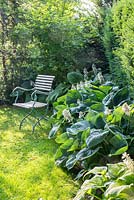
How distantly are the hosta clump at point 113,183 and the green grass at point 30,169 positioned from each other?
22.1 inches

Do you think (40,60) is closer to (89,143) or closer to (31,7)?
(31,7)

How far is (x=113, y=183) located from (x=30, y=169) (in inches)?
63.0

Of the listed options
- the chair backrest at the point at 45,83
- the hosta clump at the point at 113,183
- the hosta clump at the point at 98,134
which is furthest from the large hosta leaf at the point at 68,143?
the chair backrest at the point at 45,83

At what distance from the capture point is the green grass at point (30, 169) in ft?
10.3

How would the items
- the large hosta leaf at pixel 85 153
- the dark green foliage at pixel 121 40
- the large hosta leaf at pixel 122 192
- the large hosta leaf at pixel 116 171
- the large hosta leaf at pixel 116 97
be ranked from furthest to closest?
the large hosta leaf at pixel 116 97 < the dark green foliage at pixel 121 40 < the large hosta leaf at pixel 85 153 < the large hosta leaf at pixel 116 171 < the large hosta leaf at pixel 122 192

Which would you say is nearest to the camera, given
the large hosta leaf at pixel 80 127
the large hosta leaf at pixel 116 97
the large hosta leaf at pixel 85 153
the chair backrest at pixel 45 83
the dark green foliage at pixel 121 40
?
the large hosta leaf at pixel 85 153

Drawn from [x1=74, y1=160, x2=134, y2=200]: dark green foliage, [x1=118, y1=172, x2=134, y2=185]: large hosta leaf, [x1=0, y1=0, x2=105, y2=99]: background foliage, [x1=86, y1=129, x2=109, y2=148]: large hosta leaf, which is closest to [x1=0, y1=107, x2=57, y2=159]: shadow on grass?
[x1=0, y1=0, x2=105, y2=99]: background foliage

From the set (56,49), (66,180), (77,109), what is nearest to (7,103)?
(56,49)

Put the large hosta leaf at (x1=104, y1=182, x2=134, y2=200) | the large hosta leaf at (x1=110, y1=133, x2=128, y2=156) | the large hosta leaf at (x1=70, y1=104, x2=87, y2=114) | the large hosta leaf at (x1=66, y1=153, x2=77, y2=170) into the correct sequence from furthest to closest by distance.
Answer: the large hosta leaf at (x1=70, y1=104, x2=87, y2=114), the large hosta leaf at (x1=66, y1=153, x2=77, y2=170), the large hosta leaf at (x1=110, y1=133, x2=128, y2=156), the large hosta leaf at (x1=104, y1=182, x2=134, y2=200)

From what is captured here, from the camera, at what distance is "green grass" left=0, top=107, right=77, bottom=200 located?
10.3 feet

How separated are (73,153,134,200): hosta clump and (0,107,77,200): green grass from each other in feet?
1.84

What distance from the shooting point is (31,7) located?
670cm

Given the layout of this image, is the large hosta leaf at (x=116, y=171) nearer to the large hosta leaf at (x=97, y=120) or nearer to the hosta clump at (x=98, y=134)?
the hosta clump at (x=98, y=134)

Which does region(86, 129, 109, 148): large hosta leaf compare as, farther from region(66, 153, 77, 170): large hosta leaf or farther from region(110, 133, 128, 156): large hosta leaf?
region(66, 153, 77, 170): large hosta leaf
